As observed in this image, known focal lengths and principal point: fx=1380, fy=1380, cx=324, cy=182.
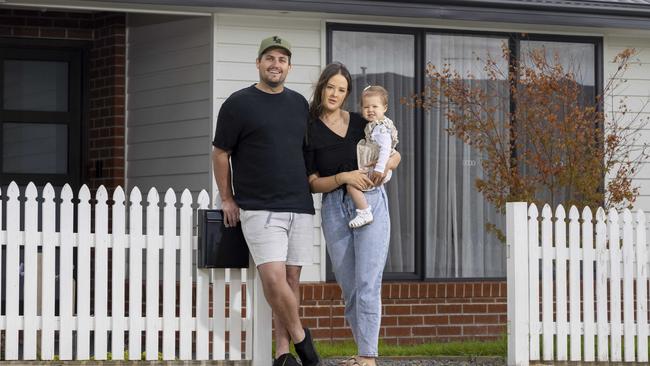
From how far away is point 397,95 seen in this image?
1175 centimetres

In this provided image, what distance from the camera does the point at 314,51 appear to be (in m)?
11.4

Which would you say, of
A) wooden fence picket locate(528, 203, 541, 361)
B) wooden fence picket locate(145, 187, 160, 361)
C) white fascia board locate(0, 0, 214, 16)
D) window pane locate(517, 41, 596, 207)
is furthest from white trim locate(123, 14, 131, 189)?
wooden fence picket locate(528, 203, 541, 361)

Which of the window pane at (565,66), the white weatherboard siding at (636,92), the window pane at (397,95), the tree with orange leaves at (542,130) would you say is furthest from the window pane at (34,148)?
the white weatherboard siding at (636,92)

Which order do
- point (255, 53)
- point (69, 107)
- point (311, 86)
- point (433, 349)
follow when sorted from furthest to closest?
point (69, 107), point (255, 53), point (311, 86), point (433, 349)

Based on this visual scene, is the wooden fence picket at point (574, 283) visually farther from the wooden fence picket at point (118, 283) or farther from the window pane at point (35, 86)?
the window pane at point (35, 86)

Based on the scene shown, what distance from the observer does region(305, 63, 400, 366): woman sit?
777cm

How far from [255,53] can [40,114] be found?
285cm

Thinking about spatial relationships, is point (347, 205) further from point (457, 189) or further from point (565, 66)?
point (565, 66)

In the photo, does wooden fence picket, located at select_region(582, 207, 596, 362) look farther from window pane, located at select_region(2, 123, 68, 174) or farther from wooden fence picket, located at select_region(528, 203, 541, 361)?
window pane, located at select_region(2, 123, 68, 174)

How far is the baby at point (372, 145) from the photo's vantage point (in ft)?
25.4

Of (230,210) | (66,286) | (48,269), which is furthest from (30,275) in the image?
(230,210)

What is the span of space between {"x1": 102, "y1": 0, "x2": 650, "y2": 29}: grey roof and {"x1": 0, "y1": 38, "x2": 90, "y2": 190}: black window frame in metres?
2.80

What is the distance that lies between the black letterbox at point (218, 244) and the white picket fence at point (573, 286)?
184 centimetres

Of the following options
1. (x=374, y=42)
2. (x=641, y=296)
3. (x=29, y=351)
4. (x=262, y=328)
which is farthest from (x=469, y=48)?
(x=29, y=351)
